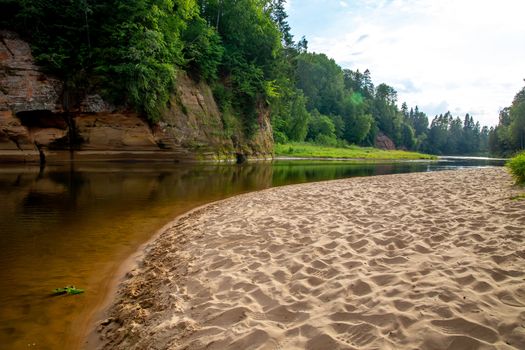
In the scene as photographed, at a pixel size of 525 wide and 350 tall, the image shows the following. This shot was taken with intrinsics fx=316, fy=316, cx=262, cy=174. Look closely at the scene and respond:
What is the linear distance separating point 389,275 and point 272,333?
1.77 meters

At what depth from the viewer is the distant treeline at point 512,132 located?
2869 inches

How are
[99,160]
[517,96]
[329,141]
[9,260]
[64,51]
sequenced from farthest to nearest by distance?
[517,96]
[329,141]
[99,160]
[64,51]
[9,260]

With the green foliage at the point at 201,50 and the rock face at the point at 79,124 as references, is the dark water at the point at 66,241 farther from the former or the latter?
the green foliage at the point at 201,50

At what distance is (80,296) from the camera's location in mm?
4383

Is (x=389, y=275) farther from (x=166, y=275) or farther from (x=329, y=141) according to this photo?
(x=329, y=141)

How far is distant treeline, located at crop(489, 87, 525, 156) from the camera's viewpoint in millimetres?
72875

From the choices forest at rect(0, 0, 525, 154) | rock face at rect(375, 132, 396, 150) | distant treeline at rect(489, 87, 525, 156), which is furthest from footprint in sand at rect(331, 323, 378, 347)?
rock face at rect(375, 132, 396, 150)

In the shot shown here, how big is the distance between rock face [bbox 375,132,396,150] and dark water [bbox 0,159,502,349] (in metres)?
97.9

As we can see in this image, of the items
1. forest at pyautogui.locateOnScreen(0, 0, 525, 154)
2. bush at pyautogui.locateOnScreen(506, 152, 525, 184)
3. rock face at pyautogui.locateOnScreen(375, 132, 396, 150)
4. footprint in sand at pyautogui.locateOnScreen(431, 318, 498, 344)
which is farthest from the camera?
rock face at pyautogui.locateOnScreen(375, 132, 396, 150)

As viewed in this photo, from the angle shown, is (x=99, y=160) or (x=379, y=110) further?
(x=379, y=110)

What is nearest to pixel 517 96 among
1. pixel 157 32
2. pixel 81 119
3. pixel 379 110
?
pixel 379 110

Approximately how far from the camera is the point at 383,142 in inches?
4134

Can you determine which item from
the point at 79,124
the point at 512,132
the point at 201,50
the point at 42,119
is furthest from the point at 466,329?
the point at 512,132

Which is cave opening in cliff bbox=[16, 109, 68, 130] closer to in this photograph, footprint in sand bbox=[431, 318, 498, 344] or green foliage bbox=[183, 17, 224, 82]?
green foliage bbox=[183, 17, 224, 82]
